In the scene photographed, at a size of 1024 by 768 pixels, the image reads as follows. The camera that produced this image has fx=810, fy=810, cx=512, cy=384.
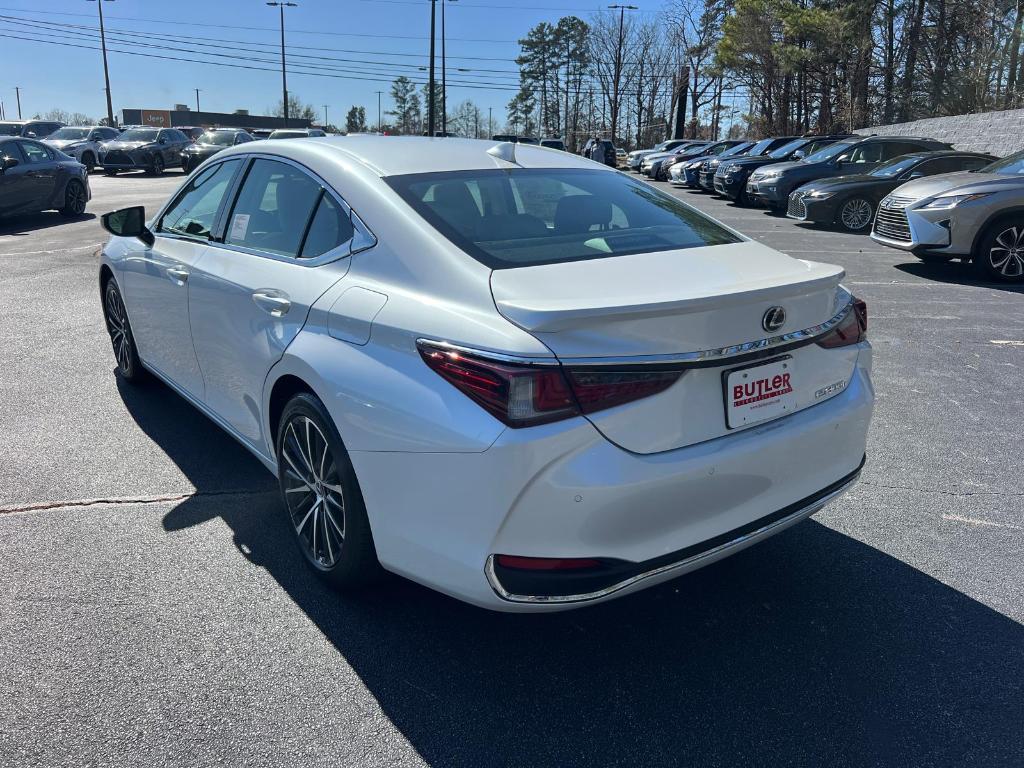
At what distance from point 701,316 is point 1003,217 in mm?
8534

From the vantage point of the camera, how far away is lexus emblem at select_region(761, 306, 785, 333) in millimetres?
2449

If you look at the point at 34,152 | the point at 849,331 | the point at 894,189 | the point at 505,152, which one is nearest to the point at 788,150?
the point at 894,189

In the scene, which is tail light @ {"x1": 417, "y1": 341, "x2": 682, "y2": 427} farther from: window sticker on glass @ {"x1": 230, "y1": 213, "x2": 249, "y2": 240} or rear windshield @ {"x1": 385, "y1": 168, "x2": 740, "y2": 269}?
window sticker on glass @ {"x1": 230, "y1": 213, "x2": 249, "y2": 240}

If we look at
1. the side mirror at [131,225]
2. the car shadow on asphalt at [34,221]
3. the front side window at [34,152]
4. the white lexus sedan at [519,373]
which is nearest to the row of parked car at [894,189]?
the white lexus sedan at [519,373]

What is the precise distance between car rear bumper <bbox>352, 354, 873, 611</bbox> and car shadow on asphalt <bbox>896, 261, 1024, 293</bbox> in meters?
8.00

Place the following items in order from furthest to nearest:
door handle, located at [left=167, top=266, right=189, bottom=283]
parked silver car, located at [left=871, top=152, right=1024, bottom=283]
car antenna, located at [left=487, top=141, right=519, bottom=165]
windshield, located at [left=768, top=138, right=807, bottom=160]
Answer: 1. windshield, located at [left=768, top=138, right=807, bottom=160]
2. parked silver car, located at [left=871, top=152, right=1024, bottom=283]
3. door handle, located at [left=167, top=266, right=189, bottom=283]
4. car antenna, located at [left=487, top=141, right=519, bottom=165]

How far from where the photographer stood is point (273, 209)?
3.46 meters

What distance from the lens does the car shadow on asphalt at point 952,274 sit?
30.1ft

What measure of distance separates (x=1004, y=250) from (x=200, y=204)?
8.74m

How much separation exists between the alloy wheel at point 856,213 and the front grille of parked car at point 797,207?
0.66 meters

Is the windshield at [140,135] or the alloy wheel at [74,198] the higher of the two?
the windshield at [140,135]

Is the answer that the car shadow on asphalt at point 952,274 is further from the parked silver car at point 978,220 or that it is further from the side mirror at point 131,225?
the side mirror at point 131,225

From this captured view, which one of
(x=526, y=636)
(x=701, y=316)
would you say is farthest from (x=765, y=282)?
(x=526, y=636)

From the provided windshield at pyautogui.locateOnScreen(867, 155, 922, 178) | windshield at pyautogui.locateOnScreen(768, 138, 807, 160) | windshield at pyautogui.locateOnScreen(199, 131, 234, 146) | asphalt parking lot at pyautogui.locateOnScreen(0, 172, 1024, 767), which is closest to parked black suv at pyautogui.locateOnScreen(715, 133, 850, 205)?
windshield at pyautogui.locateOnScreen(768, 138, 807, 160)
